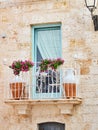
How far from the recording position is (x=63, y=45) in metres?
11.3

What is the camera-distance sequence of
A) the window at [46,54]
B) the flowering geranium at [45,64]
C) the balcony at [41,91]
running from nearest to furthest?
the balcony at [41,91]
the flowering geranium at [45,64]
the window at [46,54]

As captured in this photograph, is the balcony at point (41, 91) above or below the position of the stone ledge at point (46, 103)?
above

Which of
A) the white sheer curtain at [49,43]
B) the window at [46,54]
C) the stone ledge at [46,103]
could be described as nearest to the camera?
the stone ledge at [46,103]

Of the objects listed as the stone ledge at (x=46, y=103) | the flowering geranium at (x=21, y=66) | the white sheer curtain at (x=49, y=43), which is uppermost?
the white sheer curtain at (x=49, y=43)

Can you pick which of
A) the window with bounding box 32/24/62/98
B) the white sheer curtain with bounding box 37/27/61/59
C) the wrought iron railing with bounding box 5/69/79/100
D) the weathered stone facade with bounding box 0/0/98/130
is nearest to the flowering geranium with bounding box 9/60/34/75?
the wrought iron railing with bounding box 5/69/79/100

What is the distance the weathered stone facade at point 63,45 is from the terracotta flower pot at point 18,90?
22.8 inches

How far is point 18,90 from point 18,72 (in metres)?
0.47

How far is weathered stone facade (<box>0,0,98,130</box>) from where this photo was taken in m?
10.9

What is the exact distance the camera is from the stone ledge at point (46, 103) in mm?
10578

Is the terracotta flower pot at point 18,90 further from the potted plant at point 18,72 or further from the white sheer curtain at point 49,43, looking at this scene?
the white sheer curtain at point 49,43

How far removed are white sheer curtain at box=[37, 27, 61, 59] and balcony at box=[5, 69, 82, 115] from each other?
634 millimetres

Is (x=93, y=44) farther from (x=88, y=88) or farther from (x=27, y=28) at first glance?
(x=27, y=28)

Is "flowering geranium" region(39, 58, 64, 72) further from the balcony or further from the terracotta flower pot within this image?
the terracotta flower pot

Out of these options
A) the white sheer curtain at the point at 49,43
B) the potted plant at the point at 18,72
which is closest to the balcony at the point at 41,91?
the potted plant at the point at 18,72
